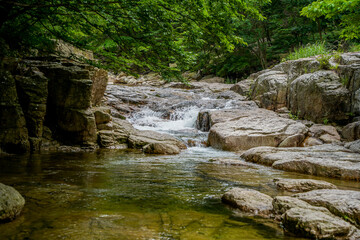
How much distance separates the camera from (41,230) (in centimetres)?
218

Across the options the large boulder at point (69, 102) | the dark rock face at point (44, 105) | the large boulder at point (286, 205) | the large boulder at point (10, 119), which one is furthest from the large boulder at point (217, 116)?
the large boulder at point (286, 205)

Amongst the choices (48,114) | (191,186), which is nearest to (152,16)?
(191,186)

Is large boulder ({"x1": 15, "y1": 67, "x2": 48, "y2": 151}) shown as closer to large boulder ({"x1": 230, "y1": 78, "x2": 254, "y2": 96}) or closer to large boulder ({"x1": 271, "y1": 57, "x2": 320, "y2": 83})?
large boulder ({"x1": 271, "y1": 57, "x2": 320, "y2": 83})

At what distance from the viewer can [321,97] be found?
1041 centimetres

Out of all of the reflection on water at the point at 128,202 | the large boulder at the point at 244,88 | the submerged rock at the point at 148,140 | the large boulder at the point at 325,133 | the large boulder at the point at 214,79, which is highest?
the large boulder at the point at 214,79

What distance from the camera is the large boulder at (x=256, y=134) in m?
8.92

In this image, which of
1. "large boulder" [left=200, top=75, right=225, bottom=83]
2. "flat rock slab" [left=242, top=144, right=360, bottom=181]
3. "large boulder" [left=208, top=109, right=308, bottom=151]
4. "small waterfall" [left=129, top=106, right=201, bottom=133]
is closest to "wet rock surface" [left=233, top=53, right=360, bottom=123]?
"large boulder" [left=208, top=109, right=308, bottom=151]

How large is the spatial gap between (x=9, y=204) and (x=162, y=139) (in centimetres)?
722

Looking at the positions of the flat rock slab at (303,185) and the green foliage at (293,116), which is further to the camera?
the green foliage at (293,116)

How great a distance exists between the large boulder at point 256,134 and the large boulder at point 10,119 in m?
6.49

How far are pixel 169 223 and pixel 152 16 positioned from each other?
9.20 ft

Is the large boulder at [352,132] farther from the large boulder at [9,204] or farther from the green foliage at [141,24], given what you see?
the large boulder at [9,204]

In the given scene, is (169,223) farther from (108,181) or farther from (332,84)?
(332,84)

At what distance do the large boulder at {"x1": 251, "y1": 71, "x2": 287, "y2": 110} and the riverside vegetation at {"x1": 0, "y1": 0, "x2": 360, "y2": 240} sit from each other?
77 mm
